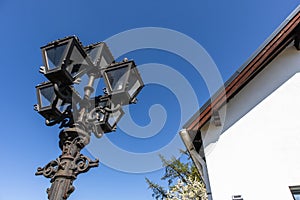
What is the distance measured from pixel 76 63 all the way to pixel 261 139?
3.29 m

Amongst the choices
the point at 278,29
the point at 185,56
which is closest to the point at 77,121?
the point at 185,56

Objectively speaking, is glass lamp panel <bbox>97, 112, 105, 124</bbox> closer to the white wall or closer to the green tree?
the white wall

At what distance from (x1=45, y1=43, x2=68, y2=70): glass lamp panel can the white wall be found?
2.96m

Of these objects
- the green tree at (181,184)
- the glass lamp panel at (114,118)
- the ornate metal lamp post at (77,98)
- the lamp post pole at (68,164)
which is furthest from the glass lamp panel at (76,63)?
the green tree at (181,184)

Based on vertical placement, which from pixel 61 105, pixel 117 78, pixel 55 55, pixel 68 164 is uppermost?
pixel 55 55

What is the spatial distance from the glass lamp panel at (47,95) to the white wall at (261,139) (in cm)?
281

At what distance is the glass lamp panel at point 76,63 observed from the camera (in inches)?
78.8

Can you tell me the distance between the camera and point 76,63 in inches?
82.7

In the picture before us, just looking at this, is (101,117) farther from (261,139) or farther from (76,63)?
(261,139)

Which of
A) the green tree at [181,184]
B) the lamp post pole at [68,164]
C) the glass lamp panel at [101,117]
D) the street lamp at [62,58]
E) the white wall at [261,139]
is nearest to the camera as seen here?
the lamp post pole at [68,164]

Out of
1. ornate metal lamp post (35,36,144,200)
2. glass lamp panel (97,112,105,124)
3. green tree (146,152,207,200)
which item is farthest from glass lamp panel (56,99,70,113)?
green tree (146,152,207,200)

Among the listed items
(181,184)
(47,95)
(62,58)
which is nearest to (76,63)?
(62,58)

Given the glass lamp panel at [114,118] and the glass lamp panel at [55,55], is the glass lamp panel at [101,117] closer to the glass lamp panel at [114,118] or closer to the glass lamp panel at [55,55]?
the glass lamp panel at [114,118]

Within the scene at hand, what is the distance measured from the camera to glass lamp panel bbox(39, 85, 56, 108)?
6.96 ft
